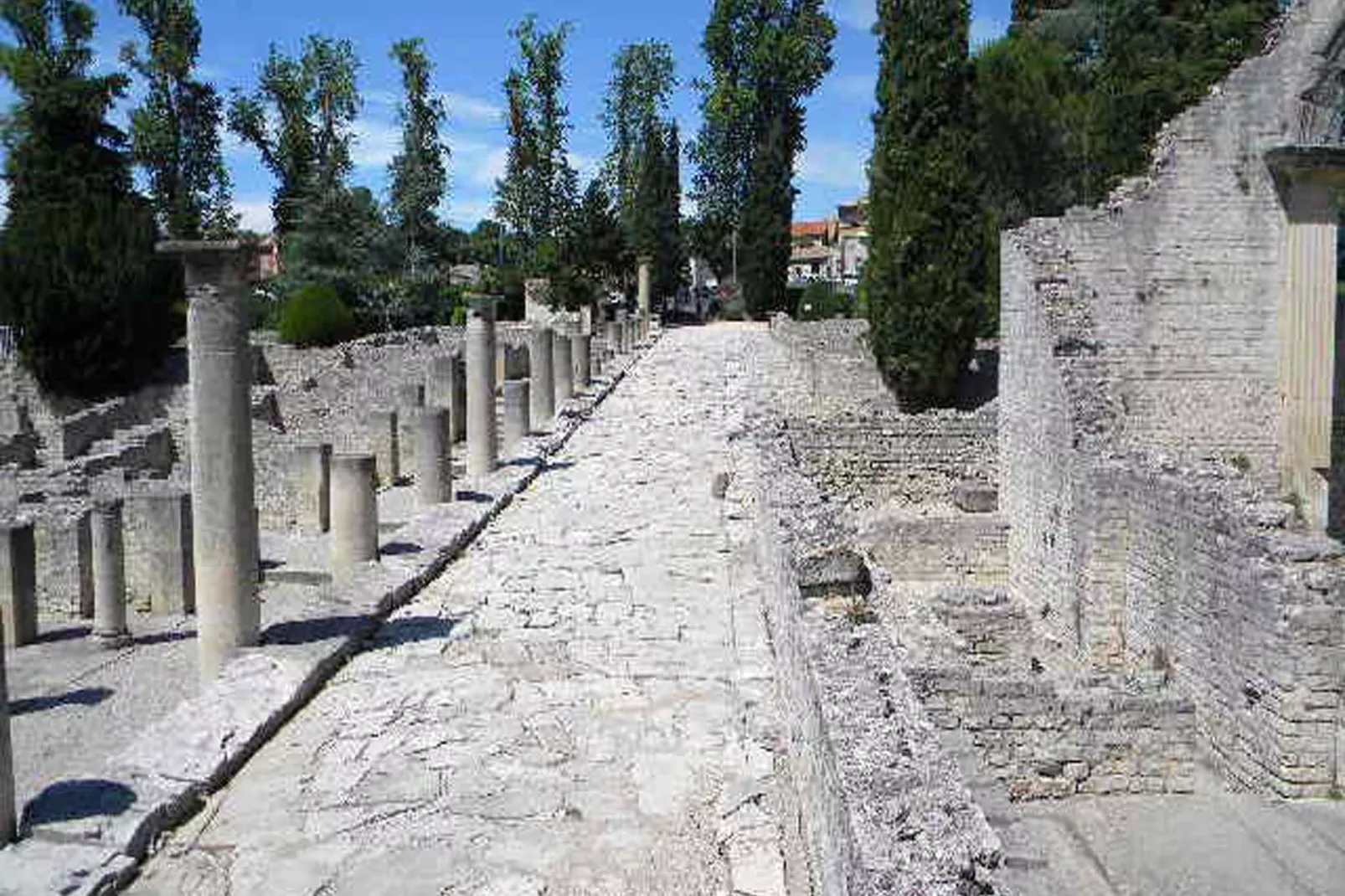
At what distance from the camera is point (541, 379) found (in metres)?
18.9

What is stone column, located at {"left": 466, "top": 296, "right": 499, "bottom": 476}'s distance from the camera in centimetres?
1411

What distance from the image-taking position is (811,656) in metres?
5.00

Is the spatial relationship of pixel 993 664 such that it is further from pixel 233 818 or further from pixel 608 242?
pixel 608 242

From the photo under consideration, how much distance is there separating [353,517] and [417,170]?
1536 inches

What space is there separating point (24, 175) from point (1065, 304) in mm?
34279

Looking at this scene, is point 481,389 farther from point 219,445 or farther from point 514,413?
point 219,445

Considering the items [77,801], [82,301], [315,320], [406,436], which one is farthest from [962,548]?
[82,301]

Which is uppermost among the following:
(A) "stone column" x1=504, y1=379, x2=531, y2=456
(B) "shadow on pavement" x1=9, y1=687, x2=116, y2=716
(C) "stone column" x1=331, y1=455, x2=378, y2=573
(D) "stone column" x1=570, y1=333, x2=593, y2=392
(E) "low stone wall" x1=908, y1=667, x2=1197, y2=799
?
(D) "stone column" x1=570, y1=333, x2=593, y2=392

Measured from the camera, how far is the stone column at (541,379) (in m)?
18.7

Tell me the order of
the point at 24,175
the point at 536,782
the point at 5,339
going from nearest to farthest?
the point at 536,782
the point at 5,339
the point at 24,175

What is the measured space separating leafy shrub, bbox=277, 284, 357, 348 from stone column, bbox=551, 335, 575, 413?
51.3 ft

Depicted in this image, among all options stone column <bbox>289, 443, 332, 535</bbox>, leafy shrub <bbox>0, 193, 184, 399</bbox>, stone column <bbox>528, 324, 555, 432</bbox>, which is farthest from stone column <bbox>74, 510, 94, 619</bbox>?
leafy shrub <bbox>0, 193, 184, 399</bbox>

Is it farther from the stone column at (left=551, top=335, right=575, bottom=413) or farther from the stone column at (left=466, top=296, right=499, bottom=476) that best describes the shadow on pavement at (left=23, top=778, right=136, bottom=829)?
the stone column at (left=551, top=335, right=575, bottom=413)

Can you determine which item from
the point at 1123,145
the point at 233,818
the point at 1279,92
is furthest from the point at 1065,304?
the point at 1123,145
